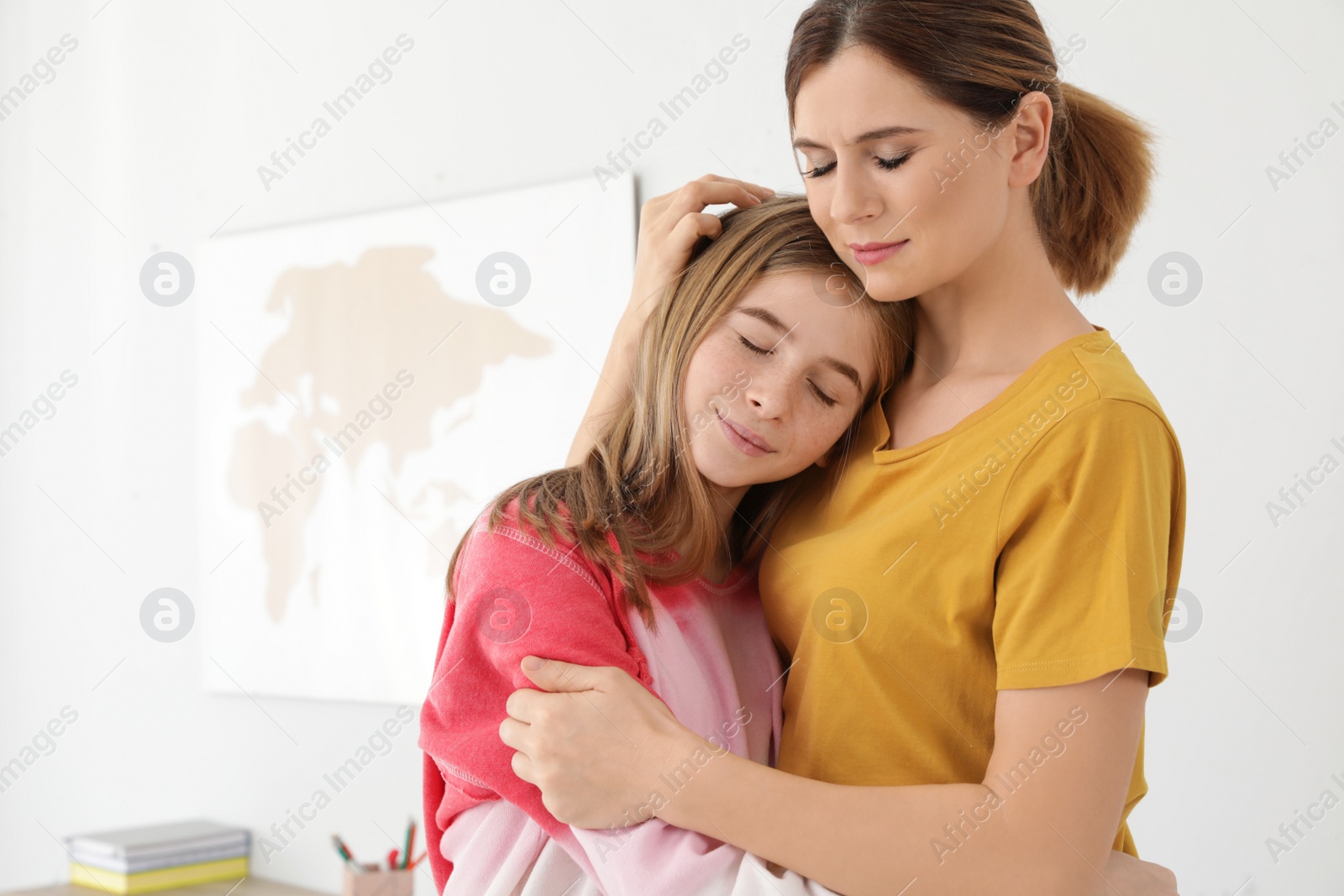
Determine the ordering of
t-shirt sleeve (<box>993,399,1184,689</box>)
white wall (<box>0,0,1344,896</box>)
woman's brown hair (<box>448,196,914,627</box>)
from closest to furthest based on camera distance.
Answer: t-shirt sleeve (<box>993,399,1184,689</box>) < woman's brown hair (<box>448,196,914,627</box>) < white wall (<box>0,0,1344,896</box>)

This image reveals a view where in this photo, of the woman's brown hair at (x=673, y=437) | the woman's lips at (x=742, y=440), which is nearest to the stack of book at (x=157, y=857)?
the woman's brown hair at (x=673, y=437)

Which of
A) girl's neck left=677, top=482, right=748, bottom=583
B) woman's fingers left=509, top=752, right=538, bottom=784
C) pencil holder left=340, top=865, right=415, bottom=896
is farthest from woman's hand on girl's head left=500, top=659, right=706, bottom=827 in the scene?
pencil holder left=340, top=865, right=415, bottom=896

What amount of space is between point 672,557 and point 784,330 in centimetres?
23

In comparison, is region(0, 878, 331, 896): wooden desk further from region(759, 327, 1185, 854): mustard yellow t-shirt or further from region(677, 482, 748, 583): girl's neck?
region(759, 327, 1185, 854): mustard yellow t-shirt

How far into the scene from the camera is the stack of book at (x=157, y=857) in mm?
2486

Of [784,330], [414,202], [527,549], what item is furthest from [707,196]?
[414,202]

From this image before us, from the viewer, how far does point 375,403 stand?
245 centimetres

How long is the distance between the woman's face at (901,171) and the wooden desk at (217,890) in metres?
2.20

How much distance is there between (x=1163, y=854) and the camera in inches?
65.5

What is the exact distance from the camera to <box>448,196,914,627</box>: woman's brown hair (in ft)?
3.38

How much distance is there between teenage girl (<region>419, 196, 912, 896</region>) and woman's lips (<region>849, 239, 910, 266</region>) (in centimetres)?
9

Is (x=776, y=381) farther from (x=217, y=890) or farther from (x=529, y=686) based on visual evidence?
(x=217, y=890)

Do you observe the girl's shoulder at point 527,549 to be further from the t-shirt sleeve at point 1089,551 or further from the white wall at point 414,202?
the white wall at point 414,202

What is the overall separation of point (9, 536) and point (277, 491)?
1.11 meters
